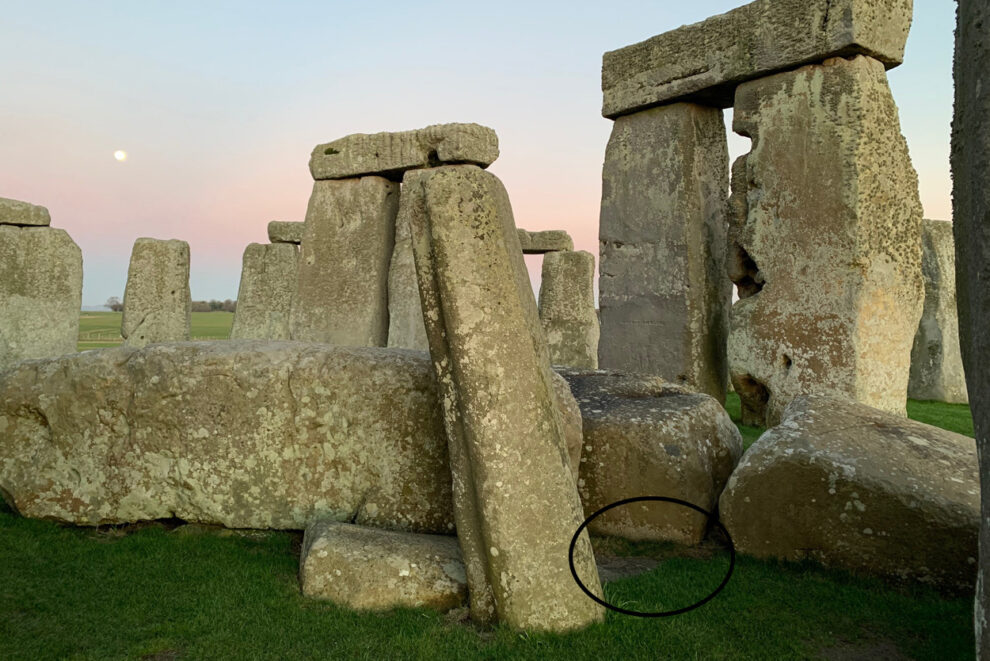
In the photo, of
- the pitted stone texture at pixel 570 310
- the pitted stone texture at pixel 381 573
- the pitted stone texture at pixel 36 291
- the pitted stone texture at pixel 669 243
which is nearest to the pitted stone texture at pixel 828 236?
the pitted stone texture at pixel 669 243

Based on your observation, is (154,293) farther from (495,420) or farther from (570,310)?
(495,420)

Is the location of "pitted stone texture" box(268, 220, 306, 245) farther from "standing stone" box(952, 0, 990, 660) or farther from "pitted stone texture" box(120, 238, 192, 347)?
"standing stone" box(952, 0, 990, 660)

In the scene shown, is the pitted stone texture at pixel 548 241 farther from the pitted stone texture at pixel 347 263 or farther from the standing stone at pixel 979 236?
the standing stone at pixel 979 236

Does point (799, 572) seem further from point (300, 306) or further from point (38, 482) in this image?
point (300, 306)

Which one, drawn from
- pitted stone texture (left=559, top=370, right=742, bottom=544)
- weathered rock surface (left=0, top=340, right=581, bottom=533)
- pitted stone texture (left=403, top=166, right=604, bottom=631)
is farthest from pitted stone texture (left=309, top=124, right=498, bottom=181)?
pitted stone texture (left=403, top=166, right=604, bottom=631)

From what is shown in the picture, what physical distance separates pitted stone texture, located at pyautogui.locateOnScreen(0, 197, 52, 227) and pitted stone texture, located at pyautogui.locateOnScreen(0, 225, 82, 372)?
0.29ft

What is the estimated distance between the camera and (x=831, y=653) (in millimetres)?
2697

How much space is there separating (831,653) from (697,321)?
507 centimetres

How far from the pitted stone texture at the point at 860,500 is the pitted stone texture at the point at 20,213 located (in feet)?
33.2

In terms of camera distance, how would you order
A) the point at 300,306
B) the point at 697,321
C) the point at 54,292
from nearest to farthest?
the point at 697,321, the point at 300,306, the point at 54,292

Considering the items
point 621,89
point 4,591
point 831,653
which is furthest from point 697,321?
point 4,591

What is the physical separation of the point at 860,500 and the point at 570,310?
9842 millimetres

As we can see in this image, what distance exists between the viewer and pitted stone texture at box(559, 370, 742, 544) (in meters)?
3.92

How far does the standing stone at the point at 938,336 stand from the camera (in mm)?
10938
